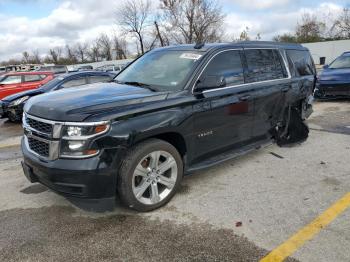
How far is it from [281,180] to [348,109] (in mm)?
6179

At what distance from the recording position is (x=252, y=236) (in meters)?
3.33

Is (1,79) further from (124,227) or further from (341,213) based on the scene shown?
(341,213)

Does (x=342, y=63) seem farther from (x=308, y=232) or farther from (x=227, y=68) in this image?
Answer: (x=308, y=232)

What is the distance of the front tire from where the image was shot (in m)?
3.56

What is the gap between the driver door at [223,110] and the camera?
13.9 feet

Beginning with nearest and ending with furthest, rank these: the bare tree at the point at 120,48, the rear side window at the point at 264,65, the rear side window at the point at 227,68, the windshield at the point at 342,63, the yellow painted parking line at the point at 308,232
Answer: the yellow painted parking line at the point at 308,232, the rear side window at the point at 227,68, the rear side window at the point at 264,65, the windshield at the point at 342,63, the bare tree at the point at 120,48

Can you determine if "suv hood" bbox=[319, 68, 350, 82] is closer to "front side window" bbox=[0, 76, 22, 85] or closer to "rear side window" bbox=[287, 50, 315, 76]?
"rear side window" bbox=[287, 50, 315, 76]

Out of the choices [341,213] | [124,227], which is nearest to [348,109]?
[341,213]

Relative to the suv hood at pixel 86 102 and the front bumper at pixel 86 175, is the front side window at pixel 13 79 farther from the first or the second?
the front bumper at pixel 86 175

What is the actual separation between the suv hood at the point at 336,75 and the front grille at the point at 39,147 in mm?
9698

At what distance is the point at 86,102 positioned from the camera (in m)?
3.58

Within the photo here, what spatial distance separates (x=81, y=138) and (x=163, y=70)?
176 centimetres

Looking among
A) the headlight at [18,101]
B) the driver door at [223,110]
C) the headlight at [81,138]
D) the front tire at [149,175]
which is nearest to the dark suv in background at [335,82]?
the driver door at [223,110]

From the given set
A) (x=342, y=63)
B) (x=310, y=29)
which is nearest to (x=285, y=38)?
(x=310, y=29)
